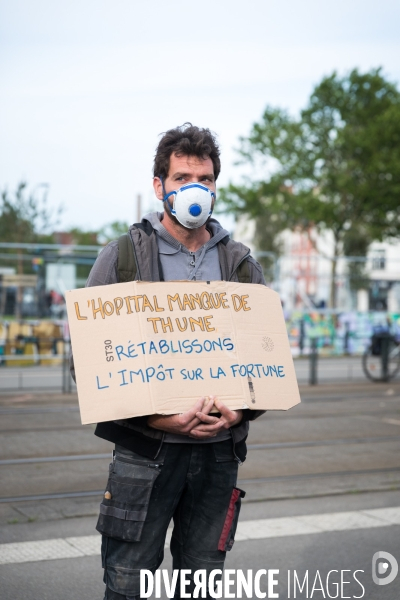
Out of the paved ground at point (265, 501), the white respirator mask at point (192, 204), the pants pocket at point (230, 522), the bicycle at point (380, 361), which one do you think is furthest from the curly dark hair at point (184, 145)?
the bicycle at point (380, 361)

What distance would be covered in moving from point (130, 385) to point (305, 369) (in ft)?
52.4

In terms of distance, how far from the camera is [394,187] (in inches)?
1303

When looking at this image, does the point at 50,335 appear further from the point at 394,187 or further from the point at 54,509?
the point at 394,187

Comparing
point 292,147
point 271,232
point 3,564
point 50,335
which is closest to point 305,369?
point 50,335

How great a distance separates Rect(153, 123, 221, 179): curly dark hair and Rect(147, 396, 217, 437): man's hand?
0.82 meters

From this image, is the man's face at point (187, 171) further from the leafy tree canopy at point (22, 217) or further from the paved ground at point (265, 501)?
the leafy tree canopy at point (22, 217)

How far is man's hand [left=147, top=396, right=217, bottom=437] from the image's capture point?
259cm

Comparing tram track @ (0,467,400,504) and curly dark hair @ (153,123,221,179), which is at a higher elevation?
curly dark hair @ (153,123,221,179)

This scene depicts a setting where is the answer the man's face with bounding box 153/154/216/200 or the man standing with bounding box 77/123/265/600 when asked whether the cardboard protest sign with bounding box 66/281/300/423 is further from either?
the man's face with bounding box 153/154/216/200

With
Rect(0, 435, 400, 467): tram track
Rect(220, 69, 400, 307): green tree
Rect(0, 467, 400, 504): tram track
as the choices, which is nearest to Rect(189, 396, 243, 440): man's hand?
Rect(0, 467, 400, 504): tram track

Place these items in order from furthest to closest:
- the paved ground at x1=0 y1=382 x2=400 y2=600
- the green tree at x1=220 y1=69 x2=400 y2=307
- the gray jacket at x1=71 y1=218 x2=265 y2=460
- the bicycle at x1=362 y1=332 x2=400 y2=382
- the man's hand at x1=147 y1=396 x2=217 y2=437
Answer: the green tree at x1=220 y1=69 x2=400 y2=307
the bicycle at x1=362 y1=332 x2=400 y2=382
the paved ground at x1=0 y1=382 x2=400 y2=600
the gray jacket at x1=71 y1=218 x2=265 y2=460
the man's hand at x1=147 y1=396 x2=217 y2=437

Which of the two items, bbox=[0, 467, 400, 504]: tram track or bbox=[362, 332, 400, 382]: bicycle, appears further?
bbox=[362, 332, 400, 382]: bicycle

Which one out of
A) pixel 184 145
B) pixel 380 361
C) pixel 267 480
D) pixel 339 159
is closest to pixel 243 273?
pixel 184 145

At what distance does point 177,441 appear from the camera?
8.83 ft
